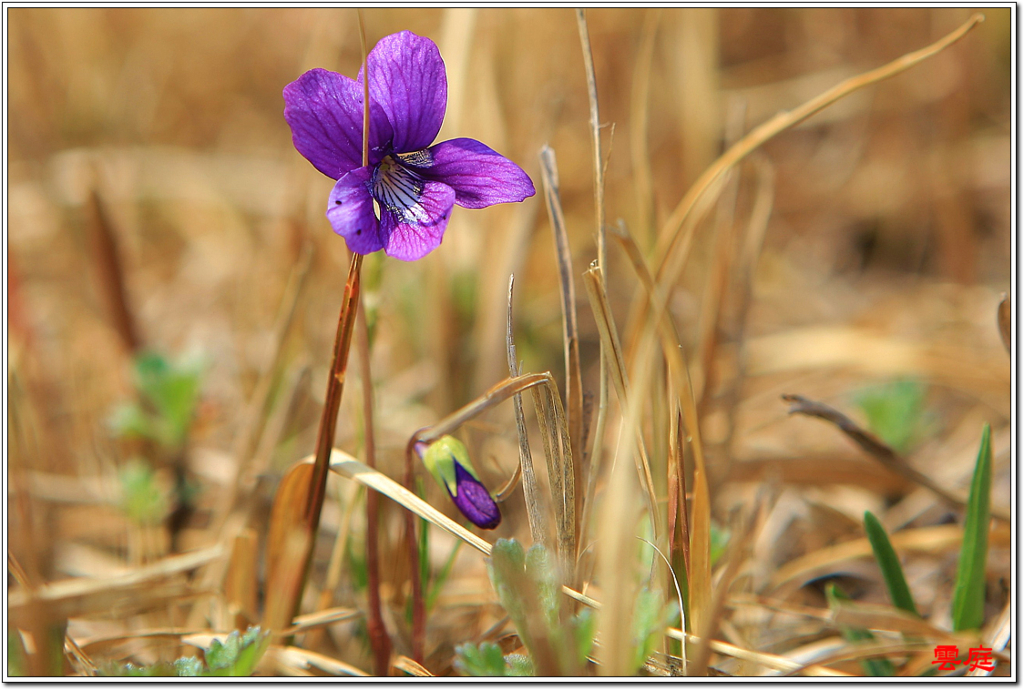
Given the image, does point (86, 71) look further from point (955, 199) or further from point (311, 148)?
point (955, 199)

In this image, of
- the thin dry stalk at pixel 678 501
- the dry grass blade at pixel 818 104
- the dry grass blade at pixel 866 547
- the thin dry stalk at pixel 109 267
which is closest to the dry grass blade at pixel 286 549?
the thin dry stalk at pixel 678 501

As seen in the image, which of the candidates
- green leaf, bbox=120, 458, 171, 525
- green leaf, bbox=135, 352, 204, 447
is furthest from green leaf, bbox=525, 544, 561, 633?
green leaf, bbox=135, 352, 204, 447

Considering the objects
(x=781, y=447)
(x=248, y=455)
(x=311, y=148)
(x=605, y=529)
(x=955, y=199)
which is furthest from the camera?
(x=955, y=199)

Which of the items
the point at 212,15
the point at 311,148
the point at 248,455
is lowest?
the point at 248,455

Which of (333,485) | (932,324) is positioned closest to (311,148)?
(333,485)

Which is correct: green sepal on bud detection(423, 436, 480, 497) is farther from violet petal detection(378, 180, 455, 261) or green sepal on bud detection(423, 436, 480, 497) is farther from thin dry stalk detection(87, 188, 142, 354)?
thin dry stalk detection(87, 188, 142, 354)

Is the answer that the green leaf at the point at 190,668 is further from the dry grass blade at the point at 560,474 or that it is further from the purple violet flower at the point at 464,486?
the dry grass blade at the point at 560,474
